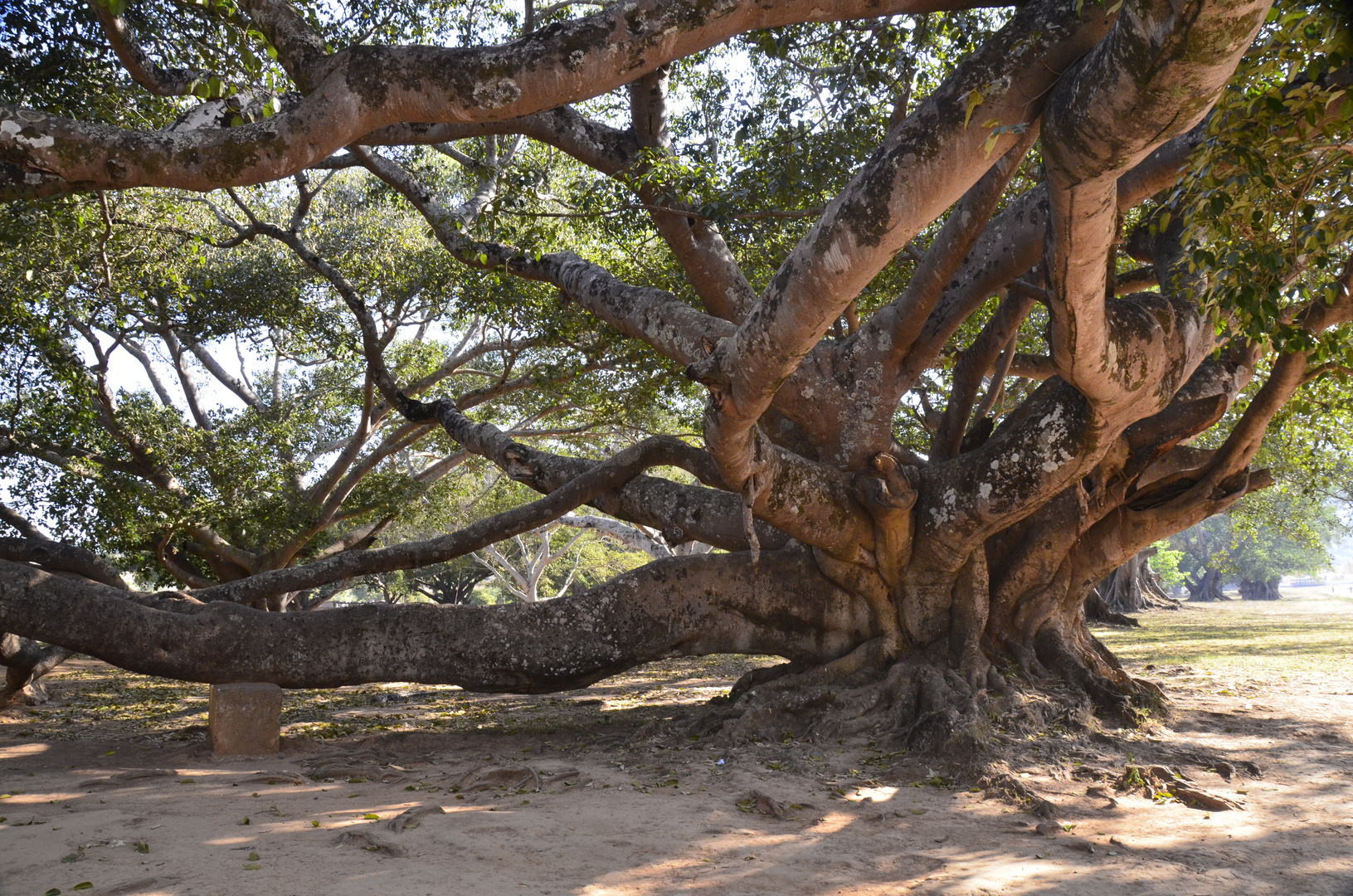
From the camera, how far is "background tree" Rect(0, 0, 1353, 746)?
4.18 metres

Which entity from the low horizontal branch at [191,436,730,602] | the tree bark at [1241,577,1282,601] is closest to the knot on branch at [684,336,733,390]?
the low horizontal branch at [191,436,730,602]

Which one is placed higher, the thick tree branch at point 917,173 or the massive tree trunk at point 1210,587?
the thick tree branch at point 917,173

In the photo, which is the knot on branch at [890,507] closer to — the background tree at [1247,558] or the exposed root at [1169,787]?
the exposed root at [1169,787]

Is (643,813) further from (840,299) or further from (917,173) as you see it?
(917,173)

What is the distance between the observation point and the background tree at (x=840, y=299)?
4176mm

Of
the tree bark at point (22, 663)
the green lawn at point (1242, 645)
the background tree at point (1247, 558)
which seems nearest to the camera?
the tree bark at point (22, 663)

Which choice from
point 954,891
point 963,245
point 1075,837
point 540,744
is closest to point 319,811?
point 540,744

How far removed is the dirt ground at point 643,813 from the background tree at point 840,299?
66cm

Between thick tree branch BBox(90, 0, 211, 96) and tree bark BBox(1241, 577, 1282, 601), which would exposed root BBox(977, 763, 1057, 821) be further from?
tree bark BBox(1241, 577, 1282, 601)

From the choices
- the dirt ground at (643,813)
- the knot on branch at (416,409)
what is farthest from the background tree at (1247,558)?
the knot on branch at (416,409)

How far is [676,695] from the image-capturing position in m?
9.37

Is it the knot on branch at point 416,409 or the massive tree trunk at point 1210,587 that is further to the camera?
the massive tree trunk at point 1210,587

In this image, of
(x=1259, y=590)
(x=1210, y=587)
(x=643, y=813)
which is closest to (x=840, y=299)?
(x=643, y=813)

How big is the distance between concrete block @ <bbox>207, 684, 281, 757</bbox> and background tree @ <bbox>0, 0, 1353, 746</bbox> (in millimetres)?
516
